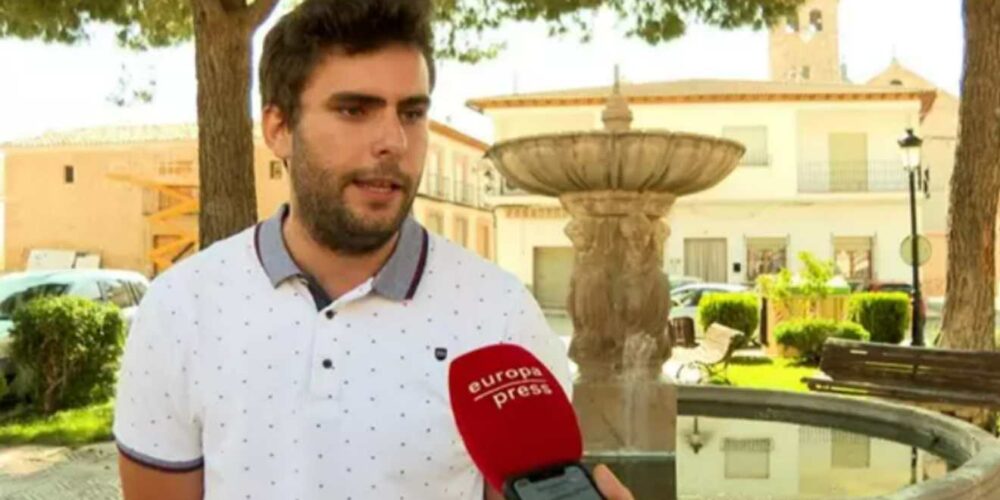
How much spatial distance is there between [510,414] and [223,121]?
899 cm

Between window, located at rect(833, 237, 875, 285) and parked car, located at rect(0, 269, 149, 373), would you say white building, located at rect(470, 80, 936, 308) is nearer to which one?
window, located at rect(833, 237, 875, 285)

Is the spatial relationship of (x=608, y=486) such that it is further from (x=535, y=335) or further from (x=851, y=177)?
(x=851, y=177)

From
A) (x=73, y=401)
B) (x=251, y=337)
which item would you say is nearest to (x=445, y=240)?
(x=251, y=337)

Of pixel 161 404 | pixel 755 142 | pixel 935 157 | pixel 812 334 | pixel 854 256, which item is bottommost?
pixel 812 334

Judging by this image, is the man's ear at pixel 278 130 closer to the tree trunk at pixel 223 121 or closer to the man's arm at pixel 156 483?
the man's arm at pixel 156 483

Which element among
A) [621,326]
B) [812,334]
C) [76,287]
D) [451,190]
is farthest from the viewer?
[451,190]

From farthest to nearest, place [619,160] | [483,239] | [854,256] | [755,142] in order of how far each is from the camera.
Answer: [483,239] < [755,142] < [854,256] < [619,160]

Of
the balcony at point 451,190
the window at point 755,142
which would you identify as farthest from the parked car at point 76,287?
the balcony at point 451,190

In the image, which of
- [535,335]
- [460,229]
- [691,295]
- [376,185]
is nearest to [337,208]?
[376,185]

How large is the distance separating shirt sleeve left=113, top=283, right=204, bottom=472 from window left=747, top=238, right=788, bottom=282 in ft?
117

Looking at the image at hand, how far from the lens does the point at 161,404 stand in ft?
5.28

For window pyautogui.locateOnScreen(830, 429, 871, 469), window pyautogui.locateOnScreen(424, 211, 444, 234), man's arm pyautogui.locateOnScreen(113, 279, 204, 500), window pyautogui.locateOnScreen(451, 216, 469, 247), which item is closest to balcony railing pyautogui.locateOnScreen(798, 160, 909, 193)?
window pyautogui.locateOnScreen(424, 211, 444, 234)

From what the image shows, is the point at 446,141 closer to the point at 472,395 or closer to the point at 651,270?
the point at 651,270

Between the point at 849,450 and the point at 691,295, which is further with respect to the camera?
the point at 691,295
